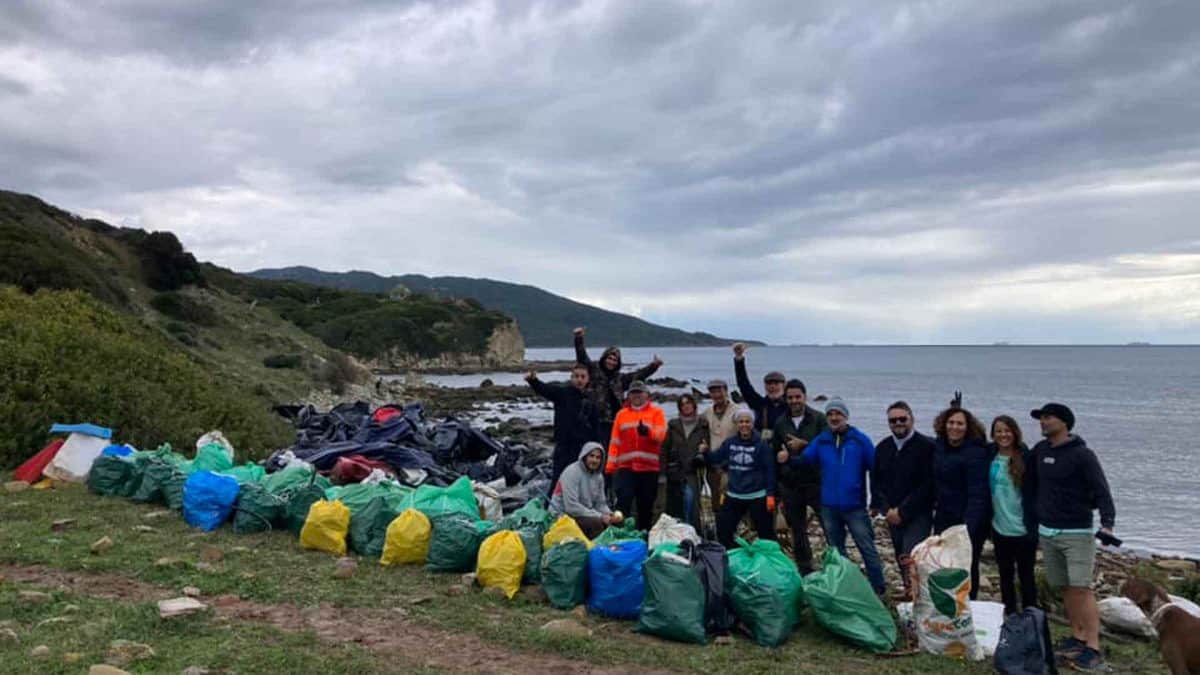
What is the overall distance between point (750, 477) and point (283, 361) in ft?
97.9

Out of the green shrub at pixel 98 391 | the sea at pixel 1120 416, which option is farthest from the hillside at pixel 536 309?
the green shrub at pixel 98 391

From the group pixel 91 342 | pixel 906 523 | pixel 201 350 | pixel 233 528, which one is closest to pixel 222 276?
pixel 201 350

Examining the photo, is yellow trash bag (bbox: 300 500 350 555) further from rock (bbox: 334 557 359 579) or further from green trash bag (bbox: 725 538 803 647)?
green trash bag (bbox: 725 538 803 647)

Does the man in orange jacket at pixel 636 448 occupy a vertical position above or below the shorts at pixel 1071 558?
above

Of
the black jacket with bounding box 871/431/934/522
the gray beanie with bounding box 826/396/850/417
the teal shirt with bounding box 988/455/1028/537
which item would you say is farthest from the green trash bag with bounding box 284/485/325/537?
the teal shirt with bounding box 988/455/1028/537

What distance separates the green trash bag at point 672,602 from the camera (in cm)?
574

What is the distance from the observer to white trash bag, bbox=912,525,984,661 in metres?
5.65

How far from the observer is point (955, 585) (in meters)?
5.64

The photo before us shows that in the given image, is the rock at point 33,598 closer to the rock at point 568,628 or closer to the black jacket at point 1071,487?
the rock at point 568,628

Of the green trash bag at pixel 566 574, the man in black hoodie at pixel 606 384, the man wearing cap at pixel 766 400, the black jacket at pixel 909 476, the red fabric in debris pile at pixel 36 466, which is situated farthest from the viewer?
the red fabric in debris pile at pixel 36 466

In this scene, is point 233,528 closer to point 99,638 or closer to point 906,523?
point 99,638

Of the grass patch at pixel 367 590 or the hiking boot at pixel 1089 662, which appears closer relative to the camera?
the grass patch at pixel 367 590

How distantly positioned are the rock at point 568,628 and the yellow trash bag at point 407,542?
1.95m

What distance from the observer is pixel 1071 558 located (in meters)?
5.74
